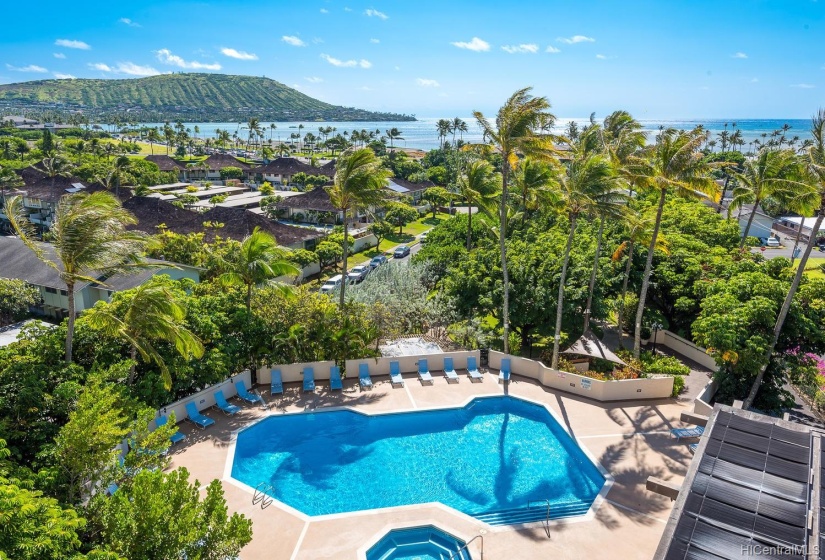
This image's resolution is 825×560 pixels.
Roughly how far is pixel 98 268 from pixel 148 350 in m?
3.03

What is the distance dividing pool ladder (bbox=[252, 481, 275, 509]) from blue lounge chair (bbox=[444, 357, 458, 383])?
8630 millimetres

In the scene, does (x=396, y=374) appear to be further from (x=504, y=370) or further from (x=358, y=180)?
(x=358, y=180)

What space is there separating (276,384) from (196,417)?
3.28m

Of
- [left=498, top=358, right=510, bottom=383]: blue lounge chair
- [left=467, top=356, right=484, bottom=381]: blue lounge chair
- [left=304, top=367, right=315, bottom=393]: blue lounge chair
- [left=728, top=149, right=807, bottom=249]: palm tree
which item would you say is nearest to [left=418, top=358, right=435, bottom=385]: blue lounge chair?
[left=467, top=356, right=484, bottom=381]: blue lounge chair

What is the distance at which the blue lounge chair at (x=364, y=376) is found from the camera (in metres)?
19.7

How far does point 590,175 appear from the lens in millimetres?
17641

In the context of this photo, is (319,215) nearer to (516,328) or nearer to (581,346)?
(516,328)

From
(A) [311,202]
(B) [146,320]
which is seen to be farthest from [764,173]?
(A) [311,202]

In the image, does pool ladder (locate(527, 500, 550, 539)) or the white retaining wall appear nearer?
pool ladder (locate(527, 500, 550, 539))

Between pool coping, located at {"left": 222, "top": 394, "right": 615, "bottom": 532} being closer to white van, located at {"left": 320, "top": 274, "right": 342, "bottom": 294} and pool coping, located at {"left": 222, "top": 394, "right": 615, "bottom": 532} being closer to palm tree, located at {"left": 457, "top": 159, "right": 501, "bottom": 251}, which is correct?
white van, located at {"left": 320, "top": 274, "right": 342, "bottom": 294}

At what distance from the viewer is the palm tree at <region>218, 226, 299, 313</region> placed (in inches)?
746

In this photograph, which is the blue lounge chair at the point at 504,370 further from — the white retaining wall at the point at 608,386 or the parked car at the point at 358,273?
the parked car at the point at 358,273

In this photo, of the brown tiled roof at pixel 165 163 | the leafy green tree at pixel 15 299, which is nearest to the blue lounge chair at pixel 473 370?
the leafy green tree at pixel 15 299

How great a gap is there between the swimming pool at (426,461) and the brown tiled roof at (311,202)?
32.0m
